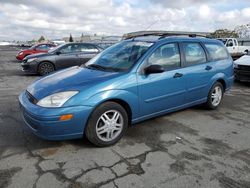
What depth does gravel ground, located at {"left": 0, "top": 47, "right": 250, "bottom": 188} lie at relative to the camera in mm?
2895

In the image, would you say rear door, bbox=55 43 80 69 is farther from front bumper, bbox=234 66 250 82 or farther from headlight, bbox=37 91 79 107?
headlight, bbox=37 91 79 107

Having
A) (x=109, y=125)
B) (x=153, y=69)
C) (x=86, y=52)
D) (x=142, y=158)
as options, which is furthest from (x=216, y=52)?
(x=86, y=52)

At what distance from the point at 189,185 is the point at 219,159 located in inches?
32.7

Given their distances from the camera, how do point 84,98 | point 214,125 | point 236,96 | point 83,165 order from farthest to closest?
point 236,96 → point 214,125 → point 84,98 → point 83,165

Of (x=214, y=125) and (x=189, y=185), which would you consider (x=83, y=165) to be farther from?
(x=214, y=125)

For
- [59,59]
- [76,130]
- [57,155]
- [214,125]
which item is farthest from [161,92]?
[59,59]

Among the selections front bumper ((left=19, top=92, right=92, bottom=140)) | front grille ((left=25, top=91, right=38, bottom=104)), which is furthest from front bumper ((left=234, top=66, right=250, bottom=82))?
front grille ((left=25, top=91, right=38, bottom=104))

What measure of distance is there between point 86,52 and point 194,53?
24.1 feet

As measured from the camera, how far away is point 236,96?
733cm

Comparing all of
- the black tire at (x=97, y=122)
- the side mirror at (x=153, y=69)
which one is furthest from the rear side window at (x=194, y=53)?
the black tire at (x=97, y=122)

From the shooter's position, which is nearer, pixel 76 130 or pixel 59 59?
pixel 76 130

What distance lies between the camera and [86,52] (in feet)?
38.1

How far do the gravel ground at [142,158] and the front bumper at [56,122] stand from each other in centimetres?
30

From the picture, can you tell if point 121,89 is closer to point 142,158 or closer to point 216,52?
point 142,158
